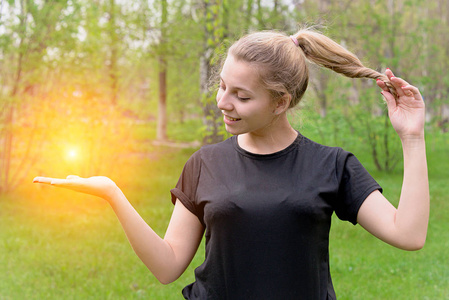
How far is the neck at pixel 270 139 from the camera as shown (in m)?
1.78

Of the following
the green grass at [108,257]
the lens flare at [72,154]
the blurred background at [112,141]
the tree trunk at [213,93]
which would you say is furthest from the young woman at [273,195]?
the lens flare at [72,154]

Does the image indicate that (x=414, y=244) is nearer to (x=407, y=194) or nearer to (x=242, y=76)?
(x=407, y=194)

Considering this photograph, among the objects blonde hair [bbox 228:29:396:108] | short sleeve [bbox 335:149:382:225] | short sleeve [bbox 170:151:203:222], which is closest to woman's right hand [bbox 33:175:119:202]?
short sleeve [bbox 170:151:203:222]

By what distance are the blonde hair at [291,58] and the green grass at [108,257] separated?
3.04 m

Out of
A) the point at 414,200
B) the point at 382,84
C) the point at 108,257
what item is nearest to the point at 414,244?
the point at 414,200

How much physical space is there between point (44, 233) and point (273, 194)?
4870 millimetres

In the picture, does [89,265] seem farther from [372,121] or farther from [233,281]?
[372,121]

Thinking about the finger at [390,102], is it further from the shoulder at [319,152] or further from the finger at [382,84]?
the shoulder at [319,152]

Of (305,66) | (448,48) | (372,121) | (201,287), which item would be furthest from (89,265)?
(448,48)

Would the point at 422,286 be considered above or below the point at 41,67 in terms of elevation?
below

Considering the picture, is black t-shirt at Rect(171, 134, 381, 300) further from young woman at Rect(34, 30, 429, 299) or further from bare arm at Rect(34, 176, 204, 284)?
bare arm at Rect(34, 176, 204, 284)

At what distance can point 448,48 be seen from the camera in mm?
22078

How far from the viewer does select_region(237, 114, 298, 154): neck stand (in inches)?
70.1

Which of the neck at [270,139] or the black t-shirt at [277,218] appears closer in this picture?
the black t-shirt at [277,218]
